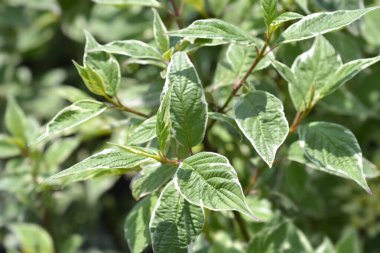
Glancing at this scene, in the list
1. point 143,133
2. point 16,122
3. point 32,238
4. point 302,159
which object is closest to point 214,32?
point 143,133

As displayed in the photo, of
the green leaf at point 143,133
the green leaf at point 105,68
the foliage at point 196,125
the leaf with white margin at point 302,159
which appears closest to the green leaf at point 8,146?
the foliage at point 196,125

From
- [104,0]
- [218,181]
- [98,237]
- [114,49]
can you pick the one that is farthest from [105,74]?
[98,237]

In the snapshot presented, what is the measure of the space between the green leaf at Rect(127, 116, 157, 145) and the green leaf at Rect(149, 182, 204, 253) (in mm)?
90

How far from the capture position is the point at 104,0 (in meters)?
1.32

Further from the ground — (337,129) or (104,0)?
(104,0)

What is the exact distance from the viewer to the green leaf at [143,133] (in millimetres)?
1095

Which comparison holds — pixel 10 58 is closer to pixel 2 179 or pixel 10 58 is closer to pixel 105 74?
pixel 2 179

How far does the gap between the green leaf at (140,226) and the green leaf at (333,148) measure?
29cm

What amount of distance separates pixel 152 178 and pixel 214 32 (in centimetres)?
27

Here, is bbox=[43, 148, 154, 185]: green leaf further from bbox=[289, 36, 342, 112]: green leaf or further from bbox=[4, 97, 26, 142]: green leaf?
bbox=[4, 97, 26, 142]: green leaf

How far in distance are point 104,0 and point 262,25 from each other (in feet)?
1.16

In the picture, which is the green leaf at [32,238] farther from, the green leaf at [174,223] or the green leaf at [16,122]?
the green leaf at [174,223]

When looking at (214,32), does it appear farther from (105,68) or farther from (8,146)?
(8,146)

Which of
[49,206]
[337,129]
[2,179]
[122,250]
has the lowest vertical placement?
[122,250]
